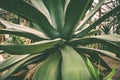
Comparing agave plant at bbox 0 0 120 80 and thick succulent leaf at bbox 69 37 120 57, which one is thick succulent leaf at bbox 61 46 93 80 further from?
thick succulent leaf at bbox 69 37 120 57

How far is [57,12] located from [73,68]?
643 mm

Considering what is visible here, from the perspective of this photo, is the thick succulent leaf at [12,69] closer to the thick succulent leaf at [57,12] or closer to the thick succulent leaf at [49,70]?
the thick succulent leaf at [49,70]

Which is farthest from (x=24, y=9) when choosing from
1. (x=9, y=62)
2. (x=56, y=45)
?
(x=9, y=62)

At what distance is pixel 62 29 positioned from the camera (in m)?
1.86

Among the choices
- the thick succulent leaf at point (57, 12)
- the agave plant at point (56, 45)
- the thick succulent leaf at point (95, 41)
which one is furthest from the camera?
the thick succulent leaf at point (57, 12)

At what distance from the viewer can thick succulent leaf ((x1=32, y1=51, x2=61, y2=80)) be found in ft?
4.91

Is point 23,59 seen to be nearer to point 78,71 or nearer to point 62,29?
point 62,29

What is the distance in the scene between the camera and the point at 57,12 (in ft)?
6.43

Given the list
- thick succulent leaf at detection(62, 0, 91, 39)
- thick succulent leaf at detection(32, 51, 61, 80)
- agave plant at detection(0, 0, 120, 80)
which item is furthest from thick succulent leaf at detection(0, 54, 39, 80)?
thick succulent leaf at detection(62, 0, 91, 39)

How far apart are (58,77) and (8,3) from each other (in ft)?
1.66

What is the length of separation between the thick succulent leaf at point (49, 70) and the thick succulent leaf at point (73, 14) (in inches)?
8.3

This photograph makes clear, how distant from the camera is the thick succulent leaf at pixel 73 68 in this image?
54.7 inches

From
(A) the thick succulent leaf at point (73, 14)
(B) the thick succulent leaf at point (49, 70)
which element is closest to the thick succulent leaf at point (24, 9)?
(A) the thick succulent leaf at point (73, 14)

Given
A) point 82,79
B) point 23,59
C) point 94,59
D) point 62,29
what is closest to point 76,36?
point 62,29
